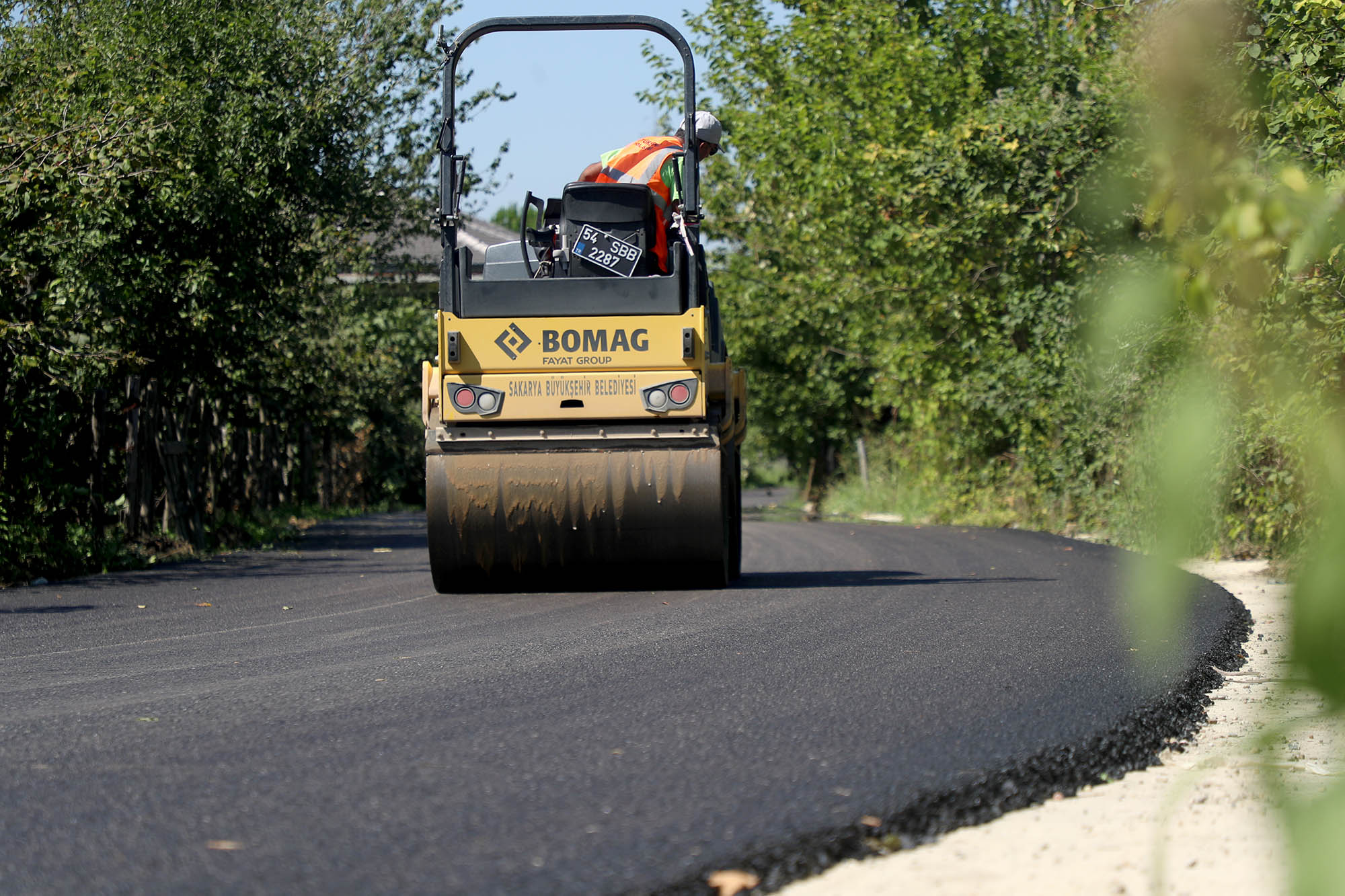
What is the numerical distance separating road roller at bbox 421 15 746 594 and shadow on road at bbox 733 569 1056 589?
3.17 ft

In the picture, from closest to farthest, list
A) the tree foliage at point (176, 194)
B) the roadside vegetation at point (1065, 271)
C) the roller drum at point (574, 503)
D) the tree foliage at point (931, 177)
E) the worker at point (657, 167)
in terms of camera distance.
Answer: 1. the roadside vegetation at point (1065, 271)
2. the roller drum at point (574, 503)
3. the worker at point (657, 167)
4. the tree foliage at point (176, 194)
5. the tree foliage at point (931, 177)

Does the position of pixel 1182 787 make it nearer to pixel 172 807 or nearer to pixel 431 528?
pixel 172 807

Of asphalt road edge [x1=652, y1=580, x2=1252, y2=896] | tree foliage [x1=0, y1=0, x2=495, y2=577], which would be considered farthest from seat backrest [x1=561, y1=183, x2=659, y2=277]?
asphalt road edge [x1=652, y1=580, x2=1252, y2=896]

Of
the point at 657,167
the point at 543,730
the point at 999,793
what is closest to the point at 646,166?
the point at 657,167

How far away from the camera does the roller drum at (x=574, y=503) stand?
8898mm

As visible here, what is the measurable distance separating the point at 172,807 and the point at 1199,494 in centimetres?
322

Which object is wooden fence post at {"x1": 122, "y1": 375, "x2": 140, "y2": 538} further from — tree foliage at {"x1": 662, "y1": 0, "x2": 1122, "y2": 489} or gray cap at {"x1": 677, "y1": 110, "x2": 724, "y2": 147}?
tree foliage at {"x1": 662, "y1": 0, "x2": 1122, "y2": 489}

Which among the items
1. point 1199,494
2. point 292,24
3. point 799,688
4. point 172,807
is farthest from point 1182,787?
point 292,24

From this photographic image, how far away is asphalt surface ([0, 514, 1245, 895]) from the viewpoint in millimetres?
3219

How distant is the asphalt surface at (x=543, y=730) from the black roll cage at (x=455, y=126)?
224 cm

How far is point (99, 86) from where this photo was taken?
12.4 meters

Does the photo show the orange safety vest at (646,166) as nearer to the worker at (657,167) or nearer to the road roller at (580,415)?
the worker at (657,167)

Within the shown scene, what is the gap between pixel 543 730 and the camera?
15.2 ft

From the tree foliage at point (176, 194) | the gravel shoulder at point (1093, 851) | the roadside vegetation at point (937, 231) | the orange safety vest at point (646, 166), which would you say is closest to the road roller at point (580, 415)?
the orange safety vest at point (646, 166)
